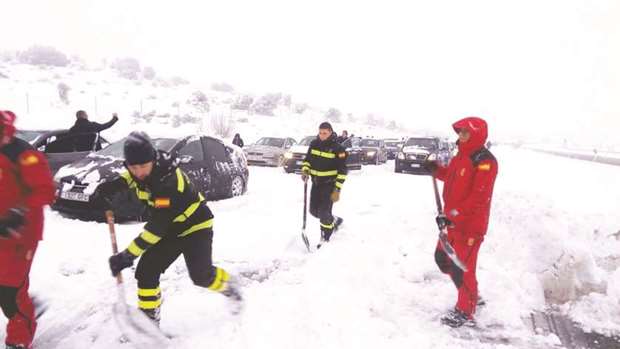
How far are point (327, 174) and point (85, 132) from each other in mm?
5739

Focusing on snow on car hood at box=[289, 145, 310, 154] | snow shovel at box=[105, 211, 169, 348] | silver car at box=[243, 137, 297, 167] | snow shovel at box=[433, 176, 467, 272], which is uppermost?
snow shovel at box=[433, 176, 467, 272]

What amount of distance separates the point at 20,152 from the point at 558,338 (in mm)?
4534

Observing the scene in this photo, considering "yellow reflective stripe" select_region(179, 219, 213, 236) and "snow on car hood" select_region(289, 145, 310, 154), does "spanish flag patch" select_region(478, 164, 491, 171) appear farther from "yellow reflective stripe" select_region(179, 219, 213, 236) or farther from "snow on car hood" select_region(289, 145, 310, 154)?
"snow on car hood" select_region(289, 145, 310, 154)

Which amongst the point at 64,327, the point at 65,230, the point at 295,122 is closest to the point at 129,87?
the point at 295,122

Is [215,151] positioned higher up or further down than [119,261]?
higher up

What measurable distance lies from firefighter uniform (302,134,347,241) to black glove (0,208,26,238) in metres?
3.94

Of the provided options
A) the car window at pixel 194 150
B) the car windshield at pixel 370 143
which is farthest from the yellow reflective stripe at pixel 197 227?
the car windshield at pixel 370 143

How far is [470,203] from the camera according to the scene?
374 centimetres

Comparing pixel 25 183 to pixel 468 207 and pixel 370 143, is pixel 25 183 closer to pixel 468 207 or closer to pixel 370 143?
pixel 468 207

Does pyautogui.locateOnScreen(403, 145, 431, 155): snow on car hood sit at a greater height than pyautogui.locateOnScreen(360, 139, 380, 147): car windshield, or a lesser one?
greater

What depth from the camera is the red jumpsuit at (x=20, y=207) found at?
9.43 ft

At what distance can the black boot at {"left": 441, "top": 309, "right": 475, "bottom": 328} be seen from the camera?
3.83 meters

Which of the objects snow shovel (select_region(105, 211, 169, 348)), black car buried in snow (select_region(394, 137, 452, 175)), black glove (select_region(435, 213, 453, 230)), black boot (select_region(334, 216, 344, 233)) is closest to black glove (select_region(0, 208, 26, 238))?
snow shovel (select_region(105, 211, 169, 348))

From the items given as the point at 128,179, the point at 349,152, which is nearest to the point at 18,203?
the point at 128,179
